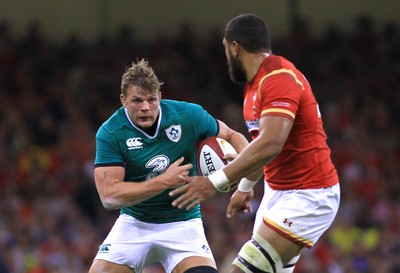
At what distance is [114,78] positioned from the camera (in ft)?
48.4

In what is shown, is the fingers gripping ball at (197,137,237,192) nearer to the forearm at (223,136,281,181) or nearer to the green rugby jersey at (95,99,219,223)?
the green rugby jersey at (95,99,219,223)

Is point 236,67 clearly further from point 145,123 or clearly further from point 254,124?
point 145,123

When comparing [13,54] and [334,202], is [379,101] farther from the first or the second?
[334,202]

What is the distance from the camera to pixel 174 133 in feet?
22.8

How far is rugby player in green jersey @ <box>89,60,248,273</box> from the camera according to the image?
6766mm

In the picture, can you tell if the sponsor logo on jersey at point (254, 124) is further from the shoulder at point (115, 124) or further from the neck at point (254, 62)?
the shoulder at point (115, 124)

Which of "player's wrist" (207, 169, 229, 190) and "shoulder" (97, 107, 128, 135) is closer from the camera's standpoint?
"player's wrist" (207, 169, 229, 190)

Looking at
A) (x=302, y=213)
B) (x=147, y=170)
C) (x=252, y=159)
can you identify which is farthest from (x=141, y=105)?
(x=302, y=213)

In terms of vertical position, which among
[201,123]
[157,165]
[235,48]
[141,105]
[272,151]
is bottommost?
[157,165]

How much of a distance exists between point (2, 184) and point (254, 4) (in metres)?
5.63

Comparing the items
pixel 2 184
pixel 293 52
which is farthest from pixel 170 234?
pixel 293 52

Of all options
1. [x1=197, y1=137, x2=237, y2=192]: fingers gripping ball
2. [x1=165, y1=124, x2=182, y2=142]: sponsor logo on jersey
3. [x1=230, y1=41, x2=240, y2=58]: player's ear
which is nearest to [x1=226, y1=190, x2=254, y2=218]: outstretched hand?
[x1=197, y1=137, x2=237, y2=192]: fingers gripping ball

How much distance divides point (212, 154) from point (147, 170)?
504mm

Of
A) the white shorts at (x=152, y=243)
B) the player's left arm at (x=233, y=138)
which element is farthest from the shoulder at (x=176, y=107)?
the white shorts at (x=152, y=243)
